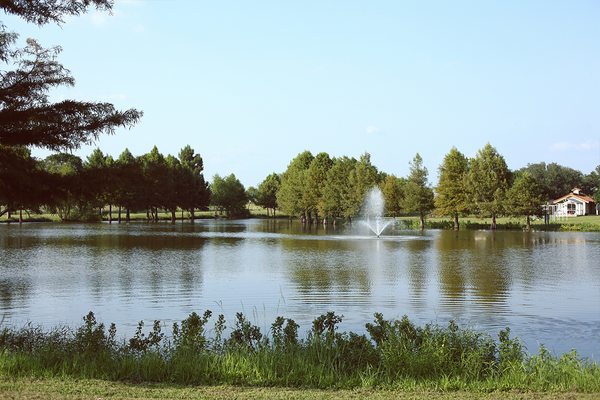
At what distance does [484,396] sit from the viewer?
310 inches

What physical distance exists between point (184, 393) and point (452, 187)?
7872 cm

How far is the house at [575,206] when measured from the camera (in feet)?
404

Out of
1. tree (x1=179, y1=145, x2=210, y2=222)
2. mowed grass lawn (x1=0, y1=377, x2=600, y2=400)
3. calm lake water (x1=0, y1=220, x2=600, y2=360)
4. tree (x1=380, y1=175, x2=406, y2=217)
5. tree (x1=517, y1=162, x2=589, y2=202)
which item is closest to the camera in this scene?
mowed grass lawn (x1=0, y1=377, x2=600, y2=400)

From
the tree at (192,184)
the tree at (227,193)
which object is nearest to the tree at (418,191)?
the tree at (192,184)

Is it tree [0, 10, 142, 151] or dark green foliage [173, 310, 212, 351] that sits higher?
tree [0, 10, 142, 151]

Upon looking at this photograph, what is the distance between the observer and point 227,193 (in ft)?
474

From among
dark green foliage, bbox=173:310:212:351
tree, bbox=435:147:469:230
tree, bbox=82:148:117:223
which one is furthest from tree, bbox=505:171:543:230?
tree, bbox=82:148:117:223

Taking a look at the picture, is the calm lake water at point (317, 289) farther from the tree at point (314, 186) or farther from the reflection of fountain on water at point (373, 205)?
the tree at point (314, 186)

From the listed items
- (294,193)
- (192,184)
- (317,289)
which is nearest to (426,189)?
(294,193)

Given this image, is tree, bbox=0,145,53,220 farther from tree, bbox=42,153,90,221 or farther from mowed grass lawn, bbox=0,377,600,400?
mowed grass lawn, bbox=0,377,600,400

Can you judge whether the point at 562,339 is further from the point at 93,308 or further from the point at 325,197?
the point at 325,197

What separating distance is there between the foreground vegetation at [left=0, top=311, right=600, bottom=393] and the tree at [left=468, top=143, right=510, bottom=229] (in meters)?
72.0

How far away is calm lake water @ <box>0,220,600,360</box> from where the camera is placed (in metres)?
17.2

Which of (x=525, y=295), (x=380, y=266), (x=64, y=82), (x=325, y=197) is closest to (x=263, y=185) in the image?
(x=325, y=197)
